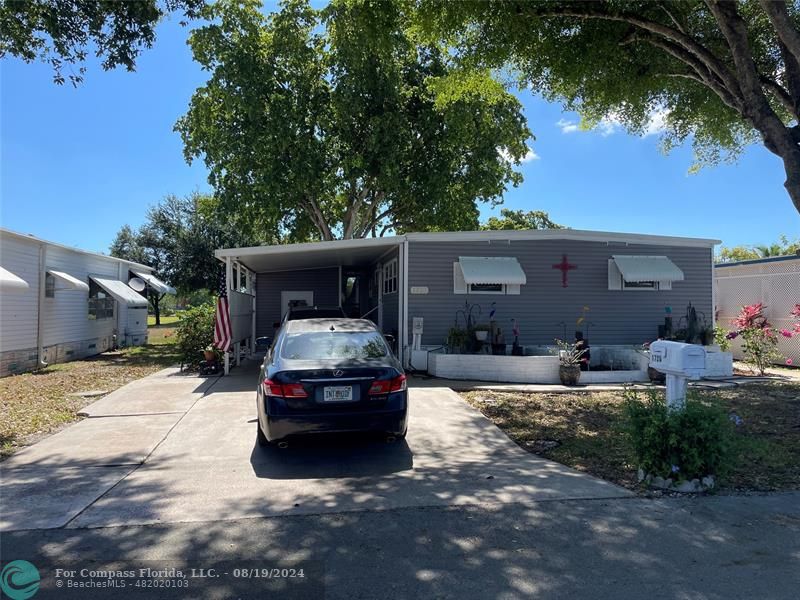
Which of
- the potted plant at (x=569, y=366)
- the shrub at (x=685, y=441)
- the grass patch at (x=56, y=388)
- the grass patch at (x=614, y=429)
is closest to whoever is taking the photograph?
the shrub at (x=685, y=441)

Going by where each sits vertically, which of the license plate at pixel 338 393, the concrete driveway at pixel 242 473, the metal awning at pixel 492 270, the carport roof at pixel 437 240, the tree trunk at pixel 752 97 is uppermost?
the tree trunk at pixel 752 97

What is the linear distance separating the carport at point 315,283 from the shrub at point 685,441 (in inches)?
298

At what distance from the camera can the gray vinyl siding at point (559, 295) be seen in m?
12.2

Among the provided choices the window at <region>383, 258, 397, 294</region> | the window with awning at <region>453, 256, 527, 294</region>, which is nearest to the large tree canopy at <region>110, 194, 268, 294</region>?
the window at <region>383, 258, 397, 294</region>

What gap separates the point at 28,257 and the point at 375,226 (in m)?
13.0

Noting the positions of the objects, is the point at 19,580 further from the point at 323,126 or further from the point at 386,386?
the point at 323,126

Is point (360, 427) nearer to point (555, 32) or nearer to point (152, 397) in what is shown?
point (152, 397)

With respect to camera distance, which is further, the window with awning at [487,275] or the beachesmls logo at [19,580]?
the window with awning at [487,275]

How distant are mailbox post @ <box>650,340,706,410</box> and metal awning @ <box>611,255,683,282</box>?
787 cm

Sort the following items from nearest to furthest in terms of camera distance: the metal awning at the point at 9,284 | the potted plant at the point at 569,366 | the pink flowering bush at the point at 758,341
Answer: the metal awning at the point at 9,284 → the potted plant at the point at 569,366 → the pink flowering bush at the point at 758,341

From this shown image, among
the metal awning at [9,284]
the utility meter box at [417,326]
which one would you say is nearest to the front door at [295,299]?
the utility meter box at [417,326]

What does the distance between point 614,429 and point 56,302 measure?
14201 mm

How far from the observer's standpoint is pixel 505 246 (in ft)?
41.1

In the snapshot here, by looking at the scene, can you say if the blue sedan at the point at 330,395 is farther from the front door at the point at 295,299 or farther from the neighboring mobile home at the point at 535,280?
the front door at the point at 295,299
